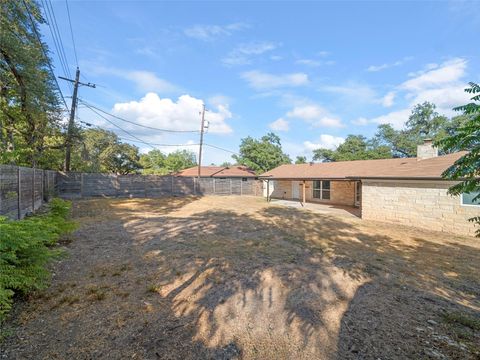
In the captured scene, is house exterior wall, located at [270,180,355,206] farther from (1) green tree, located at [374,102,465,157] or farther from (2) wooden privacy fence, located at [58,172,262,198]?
(1) green tree, located at [374,102,465,157]

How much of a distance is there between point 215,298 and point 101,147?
34.6m

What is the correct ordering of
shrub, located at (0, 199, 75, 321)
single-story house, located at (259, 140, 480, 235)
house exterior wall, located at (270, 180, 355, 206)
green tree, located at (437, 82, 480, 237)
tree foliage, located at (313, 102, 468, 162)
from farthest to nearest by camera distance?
tree foliage, located at (313, 102, 468, 162) → house exterior wall, located at (270, 180, 355, 206) → single-story house, located at (259, 140, 480, 235) → shrub, located at (0, 199, 75, 321) → green tree, located at (437, 82, 480, 237)

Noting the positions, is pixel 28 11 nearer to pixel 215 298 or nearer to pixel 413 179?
pixel 215 298

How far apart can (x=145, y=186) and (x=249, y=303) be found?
1833cm

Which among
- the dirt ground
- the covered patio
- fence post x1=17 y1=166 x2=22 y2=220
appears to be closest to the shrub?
the dirt ground

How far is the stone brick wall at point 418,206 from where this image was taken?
870 cm

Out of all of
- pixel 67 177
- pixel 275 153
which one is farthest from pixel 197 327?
pixel 275 153

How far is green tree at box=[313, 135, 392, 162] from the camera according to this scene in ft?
104

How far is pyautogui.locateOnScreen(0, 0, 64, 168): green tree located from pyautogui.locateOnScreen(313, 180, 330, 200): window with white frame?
690 inches

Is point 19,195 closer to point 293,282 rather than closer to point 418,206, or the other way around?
point 293,282

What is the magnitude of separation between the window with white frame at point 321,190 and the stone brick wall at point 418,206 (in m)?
7.08

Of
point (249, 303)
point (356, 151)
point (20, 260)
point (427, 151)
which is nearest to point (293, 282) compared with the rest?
point (249, 303)

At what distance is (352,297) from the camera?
3.89 meters

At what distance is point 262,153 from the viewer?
33281 millimetres
